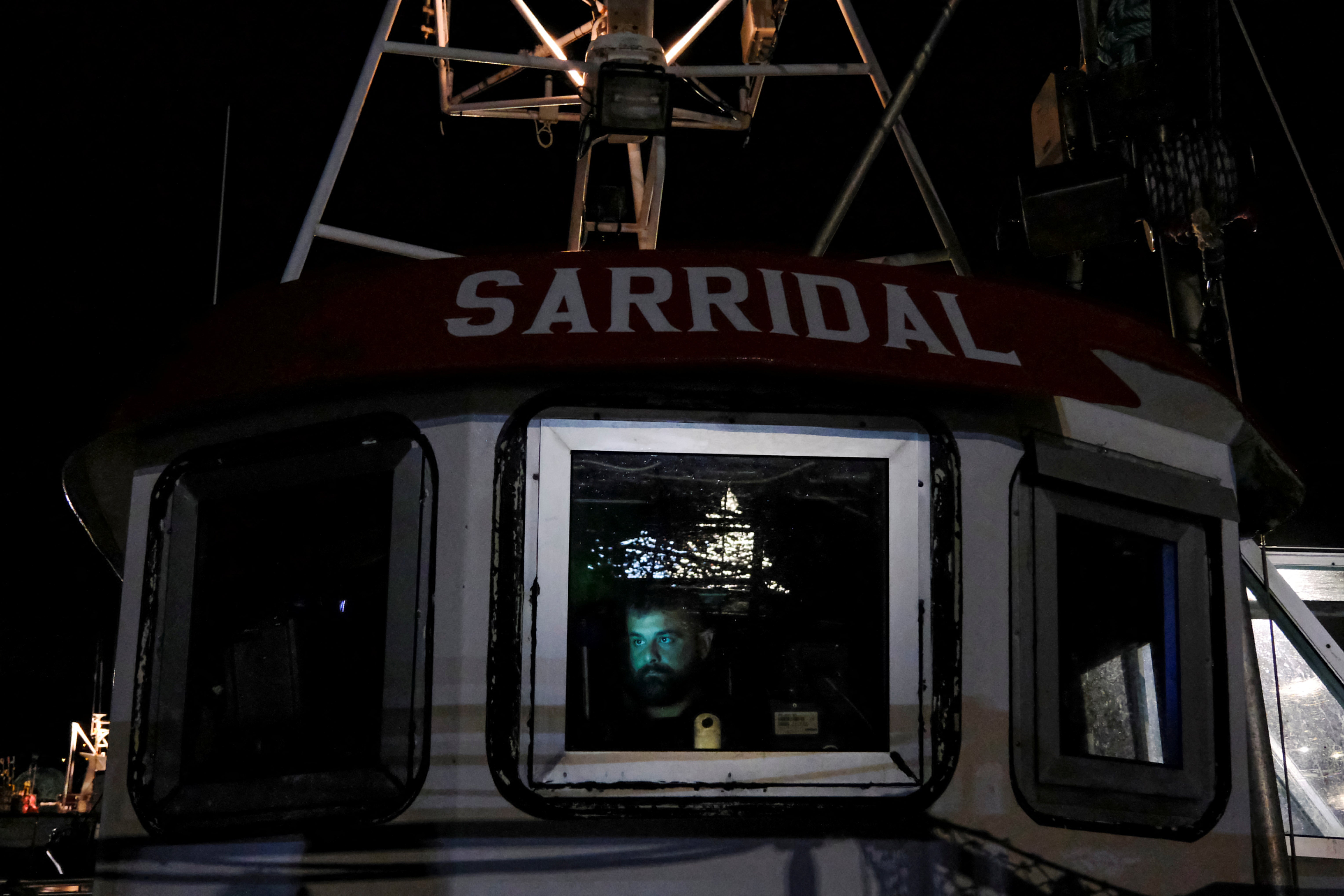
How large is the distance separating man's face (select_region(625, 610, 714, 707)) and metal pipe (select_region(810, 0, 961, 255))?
7.80 feet

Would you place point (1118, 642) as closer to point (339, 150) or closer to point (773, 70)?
point (773, 70)

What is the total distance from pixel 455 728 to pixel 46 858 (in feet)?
65.0

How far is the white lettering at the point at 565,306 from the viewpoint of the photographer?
3.63 metres

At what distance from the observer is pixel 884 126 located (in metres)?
5.59

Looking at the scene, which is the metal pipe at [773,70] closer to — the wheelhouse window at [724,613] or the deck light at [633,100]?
the deck light at [633,100]

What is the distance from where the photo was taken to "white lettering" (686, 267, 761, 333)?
11.9ft

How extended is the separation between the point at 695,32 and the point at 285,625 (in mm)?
4057

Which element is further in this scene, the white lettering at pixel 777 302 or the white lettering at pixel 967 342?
the white lettering at pixel 967 342

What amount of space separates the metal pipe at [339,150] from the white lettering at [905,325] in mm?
2354

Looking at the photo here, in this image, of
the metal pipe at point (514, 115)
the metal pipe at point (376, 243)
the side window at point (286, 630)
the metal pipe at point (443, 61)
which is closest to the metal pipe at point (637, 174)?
the metal pipe at point (514, 115)

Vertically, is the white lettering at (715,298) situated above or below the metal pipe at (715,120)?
below

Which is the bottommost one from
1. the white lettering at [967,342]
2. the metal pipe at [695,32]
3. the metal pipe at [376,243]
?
the white lettering at [967,342]

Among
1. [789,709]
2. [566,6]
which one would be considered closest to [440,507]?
[789,709]

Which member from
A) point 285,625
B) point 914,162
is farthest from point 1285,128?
point 285,625
